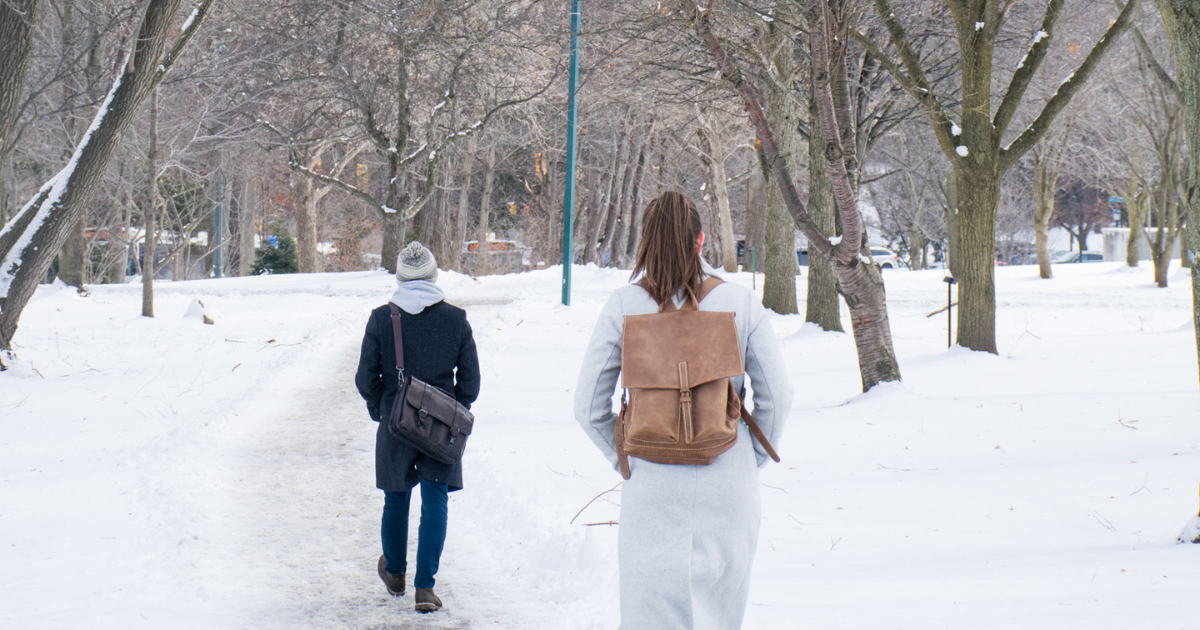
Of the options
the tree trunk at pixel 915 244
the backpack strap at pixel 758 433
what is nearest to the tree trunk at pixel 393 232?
the backpack strap at pixel 758 433

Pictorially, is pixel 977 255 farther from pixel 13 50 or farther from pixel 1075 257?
pixel 1075 257

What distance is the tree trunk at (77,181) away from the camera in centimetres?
1073

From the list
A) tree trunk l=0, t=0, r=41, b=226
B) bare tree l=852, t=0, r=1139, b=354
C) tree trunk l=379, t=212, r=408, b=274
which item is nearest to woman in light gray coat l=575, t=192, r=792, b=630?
bare tree l=852, t=0, r=1139, b=354

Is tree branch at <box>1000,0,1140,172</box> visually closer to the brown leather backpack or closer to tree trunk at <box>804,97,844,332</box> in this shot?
tree trunk at <box>804,97,844,332</box>

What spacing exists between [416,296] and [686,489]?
219 cm

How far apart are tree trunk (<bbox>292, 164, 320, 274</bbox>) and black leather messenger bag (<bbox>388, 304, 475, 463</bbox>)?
29568 millimetres

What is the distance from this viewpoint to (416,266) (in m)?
4.77

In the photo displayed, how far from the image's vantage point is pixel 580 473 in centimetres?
686

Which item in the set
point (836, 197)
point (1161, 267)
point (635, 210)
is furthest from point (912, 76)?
point (635, 210)

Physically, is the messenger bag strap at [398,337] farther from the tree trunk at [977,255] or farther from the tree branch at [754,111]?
the tree trunk at [977,255]

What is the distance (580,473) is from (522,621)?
8.02 feet

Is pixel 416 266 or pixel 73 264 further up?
pixel 73 264

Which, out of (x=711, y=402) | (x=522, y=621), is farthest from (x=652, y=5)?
(x=711, y=402)

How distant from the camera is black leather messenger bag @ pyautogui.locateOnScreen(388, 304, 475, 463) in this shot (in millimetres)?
4438
